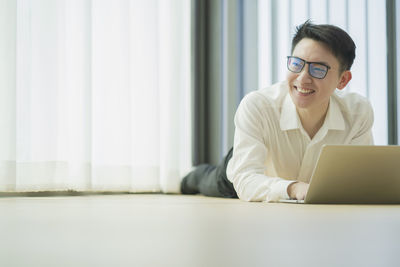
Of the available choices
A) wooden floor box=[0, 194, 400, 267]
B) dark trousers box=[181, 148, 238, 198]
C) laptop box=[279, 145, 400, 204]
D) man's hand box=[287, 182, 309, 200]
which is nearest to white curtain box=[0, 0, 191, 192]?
dark trousers box=[181, 148, 238, 198]

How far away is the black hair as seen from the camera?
1.94 metres

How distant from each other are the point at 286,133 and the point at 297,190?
18.2 inches

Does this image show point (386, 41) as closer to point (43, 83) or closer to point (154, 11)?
point (154, 11)

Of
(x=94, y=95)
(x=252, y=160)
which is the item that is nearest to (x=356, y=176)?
(x=252, y=160)

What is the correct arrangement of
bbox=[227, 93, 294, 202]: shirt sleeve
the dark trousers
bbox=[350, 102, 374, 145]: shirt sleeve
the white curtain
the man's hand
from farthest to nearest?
the white curtain → the dark trousers → bbox=[350, 102, 374, 145]: shirt sleeve → bbox=[227, 93, 294, 202]: shirt sleeve → the man's hand

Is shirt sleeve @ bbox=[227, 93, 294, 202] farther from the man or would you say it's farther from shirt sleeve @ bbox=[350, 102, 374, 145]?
shirt sleeve @ bbox=[350, 102, 374, 145]

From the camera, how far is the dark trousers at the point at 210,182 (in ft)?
7.89

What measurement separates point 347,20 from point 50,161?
1.95 m

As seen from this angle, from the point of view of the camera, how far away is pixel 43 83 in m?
2.70

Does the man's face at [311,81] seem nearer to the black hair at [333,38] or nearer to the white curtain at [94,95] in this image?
the black hair at [333,38]

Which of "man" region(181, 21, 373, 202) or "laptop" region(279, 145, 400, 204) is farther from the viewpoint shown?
"man" region(181, 21, 373, 202)

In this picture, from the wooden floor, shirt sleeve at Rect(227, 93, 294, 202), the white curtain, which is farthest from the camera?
the white curtain

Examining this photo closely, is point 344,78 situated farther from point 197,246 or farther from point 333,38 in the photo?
point 197,246

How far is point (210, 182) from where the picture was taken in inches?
102
